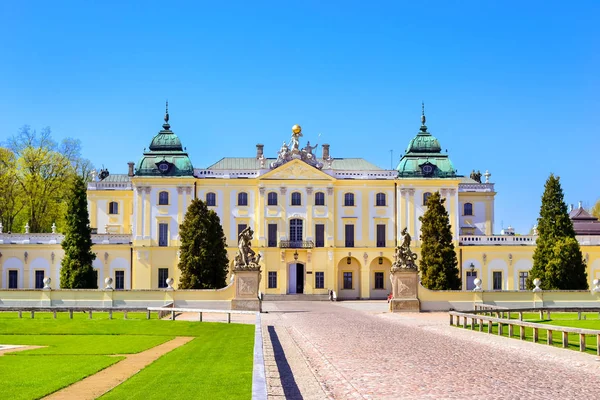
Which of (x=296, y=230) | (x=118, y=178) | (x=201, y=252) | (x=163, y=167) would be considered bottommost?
(x=201, y=252)

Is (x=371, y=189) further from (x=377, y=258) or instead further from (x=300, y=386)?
(x=300, y=386)

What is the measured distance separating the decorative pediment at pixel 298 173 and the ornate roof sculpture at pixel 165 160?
6514 mm

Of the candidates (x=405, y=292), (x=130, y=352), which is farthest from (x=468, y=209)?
(x=130, y=352)

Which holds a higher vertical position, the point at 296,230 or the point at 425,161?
the point at 425,161

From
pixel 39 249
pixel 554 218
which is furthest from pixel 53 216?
pixel 554 218

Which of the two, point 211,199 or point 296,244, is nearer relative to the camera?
point 296,244

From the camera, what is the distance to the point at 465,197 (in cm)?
7469

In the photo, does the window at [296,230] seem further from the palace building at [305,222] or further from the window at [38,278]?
the window at [38,278]

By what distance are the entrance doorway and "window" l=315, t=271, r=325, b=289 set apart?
1.17 m

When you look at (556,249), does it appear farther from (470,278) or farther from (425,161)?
(425,161)

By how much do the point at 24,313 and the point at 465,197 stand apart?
43.7 meters

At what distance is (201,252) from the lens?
55031 mm

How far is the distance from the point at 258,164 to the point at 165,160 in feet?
30.3

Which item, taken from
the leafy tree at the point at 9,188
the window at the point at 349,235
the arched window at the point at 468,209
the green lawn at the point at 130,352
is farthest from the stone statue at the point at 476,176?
the green lawn at the point at 130,352
